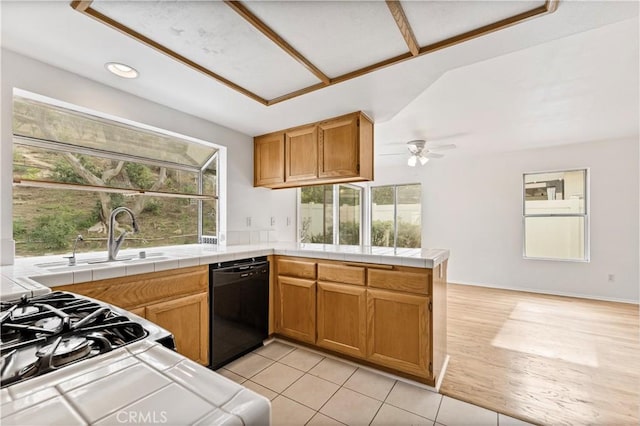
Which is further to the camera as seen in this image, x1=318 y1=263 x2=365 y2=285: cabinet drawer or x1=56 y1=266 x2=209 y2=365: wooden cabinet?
x1=318 y1=263 x2=365 y2=285: cabinet drawer

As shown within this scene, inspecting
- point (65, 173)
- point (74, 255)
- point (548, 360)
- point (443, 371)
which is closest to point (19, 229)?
point (74, 255)

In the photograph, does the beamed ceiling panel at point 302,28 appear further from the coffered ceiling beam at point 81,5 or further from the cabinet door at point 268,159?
the cabinet door at point 268,159

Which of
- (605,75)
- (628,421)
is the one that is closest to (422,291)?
(628,421)

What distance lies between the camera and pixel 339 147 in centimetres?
273

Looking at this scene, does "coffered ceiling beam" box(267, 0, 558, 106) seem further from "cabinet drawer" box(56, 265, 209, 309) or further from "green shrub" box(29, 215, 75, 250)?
"green shrub" box(29, 215, 75, 250)

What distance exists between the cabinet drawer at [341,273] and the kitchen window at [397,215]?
3.56 metres

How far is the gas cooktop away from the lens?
533 millimetres

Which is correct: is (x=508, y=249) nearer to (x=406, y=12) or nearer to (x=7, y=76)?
(x=406, y=12)

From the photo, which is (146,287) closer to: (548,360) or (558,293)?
(548,360)

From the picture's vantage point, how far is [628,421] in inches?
67.4

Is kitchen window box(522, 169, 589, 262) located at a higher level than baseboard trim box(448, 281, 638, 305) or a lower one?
higher

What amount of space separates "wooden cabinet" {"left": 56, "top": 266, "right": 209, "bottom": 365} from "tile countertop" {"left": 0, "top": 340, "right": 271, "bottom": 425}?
52.3 inches

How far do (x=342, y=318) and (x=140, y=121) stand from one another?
2317 millimetres

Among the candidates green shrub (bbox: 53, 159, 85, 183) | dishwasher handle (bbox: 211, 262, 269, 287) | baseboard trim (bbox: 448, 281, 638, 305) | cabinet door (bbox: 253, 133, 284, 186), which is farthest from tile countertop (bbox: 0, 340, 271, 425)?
baseboard trim (bbox: 448, 281, 638, 305)
